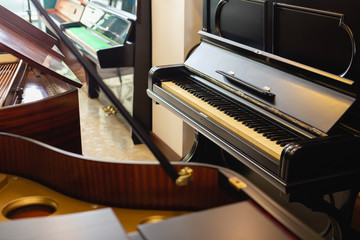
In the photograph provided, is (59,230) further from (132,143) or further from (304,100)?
(132,143)

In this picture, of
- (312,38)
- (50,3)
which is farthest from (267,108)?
(50,3)

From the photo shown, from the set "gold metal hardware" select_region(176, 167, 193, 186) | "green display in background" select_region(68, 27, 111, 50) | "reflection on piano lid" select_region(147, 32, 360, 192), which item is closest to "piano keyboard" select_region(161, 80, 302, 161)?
"reflection on piano lid" select_region(147, 32, 360, 192)

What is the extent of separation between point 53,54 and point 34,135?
81 cm

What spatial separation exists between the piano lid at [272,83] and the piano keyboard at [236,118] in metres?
0.08

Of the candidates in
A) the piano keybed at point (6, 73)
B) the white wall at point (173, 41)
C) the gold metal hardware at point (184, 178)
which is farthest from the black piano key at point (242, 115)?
the gold metal hardware at point (184, 178)

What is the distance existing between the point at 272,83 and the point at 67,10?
13.6 feet

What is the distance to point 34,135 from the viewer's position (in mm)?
2678

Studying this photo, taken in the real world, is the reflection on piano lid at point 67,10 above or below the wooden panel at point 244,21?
below

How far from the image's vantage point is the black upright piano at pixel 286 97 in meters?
2.20

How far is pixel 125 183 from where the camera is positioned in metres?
1.83

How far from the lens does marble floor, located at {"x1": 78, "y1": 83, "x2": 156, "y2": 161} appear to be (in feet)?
14.2

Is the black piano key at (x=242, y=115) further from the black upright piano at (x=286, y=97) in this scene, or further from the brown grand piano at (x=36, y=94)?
the brown grand piano at (x=36, y=94)

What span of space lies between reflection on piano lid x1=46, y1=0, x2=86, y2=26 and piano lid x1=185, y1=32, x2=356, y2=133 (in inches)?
112

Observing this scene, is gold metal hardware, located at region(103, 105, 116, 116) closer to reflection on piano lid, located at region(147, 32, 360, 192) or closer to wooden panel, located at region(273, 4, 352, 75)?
reflection on piano lid, located at region(147, 32, 360, 192)
